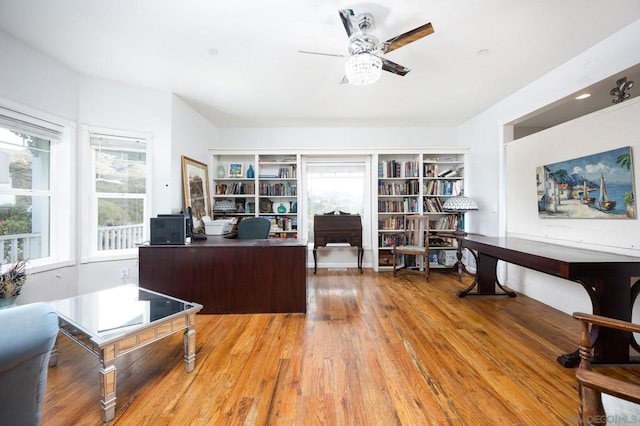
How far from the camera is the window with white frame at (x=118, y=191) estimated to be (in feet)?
9.23

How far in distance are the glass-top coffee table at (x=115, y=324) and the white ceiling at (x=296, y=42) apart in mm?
2156

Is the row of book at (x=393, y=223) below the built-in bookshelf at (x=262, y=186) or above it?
below

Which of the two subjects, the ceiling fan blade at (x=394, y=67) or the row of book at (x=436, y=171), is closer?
the ceiling fan blade at (x=394, y=67)

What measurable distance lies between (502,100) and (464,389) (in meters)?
3.50

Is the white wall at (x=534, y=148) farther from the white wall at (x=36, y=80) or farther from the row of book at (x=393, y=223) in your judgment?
the white wall at (x=36, y=80)

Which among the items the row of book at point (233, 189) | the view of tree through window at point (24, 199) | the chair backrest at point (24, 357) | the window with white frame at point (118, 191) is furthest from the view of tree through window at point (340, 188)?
the chair backrest at point (24, 357)

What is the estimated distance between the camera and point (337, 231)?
4.07m

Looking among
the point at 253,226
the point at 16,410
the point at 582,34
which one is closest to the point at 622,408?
the point at 16,410

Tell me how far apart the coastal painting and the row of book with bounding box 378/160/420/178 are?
172 centimetres

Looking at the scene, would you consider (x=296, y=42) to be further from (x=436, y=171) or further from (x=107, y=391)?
(x=436, y=171)

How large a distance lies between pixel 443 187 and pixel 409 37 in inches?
118

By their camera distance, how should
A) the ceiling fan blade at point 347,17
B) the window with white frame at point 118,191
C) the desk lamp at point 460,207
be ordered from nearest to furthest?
the ceiling fan blade at point 347,17 < the window with white frame at point 118,191 < the desk lamp at point 460,207

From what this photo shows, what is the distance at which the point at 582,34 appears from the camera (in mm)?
2031

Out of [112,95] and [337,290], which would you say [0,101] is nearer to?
[112,95]
